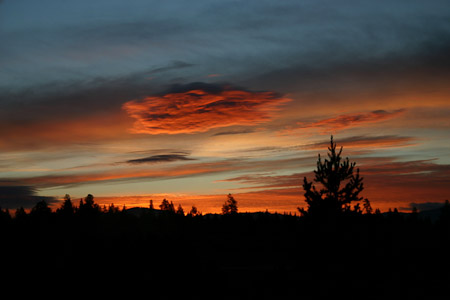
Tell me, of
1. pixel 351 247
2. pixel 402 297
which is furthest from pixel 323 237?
pixel 402 297

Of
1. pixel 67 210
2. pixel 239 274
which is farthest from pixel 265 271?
pixel 67 210

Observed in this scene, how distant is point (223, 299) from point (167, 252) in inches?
219

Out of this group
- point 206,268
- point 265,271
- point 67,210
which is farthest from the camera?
point 67,210

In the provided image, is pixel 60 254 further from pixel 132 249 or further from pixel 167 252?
pixel 167 252

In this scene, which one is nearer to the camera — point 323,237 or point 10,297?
point 10,297

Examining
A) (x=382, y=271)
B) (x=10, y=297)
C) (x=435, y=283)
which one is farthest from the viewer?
(x=382, y=271)

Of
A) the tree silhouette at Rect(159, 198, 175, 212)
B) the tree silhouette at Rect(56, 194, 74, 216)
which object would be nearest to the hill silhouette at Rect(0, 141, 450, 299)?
the tree silhouette at Rect(56, 194, 74, 216)

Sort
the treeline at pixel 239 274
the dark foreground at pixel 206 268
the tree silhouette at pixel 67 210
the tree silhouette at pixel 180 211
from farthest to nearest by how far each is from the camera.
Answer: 1. the tree silhouette at pixel 180 211
2. the tree silhouette at pixel 67 210
3. the treeline at pixel 239 274
4. the dark foreground at pixel 206 268

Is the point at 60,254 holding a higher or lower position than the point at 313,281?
higher

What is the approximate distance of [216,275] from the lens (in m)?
23.4

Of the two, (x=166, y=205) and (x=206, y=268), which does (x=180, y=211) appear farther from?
(x=206, y=268)

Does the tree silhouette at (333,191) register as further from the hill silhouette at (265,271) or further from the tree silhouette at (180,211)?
the tree silhouette at (180,211)

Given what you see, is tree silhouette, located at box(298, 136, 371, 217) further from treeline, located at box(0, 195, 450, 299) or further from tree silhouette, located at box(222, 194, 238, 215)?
tree silhouette, located at box(222, 194, 238, 215)

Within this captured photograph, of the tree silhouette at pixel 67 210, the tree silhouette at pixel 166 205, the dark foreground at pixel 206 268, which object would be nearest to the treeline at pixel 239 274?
the dark foreground at pixel 206 268
